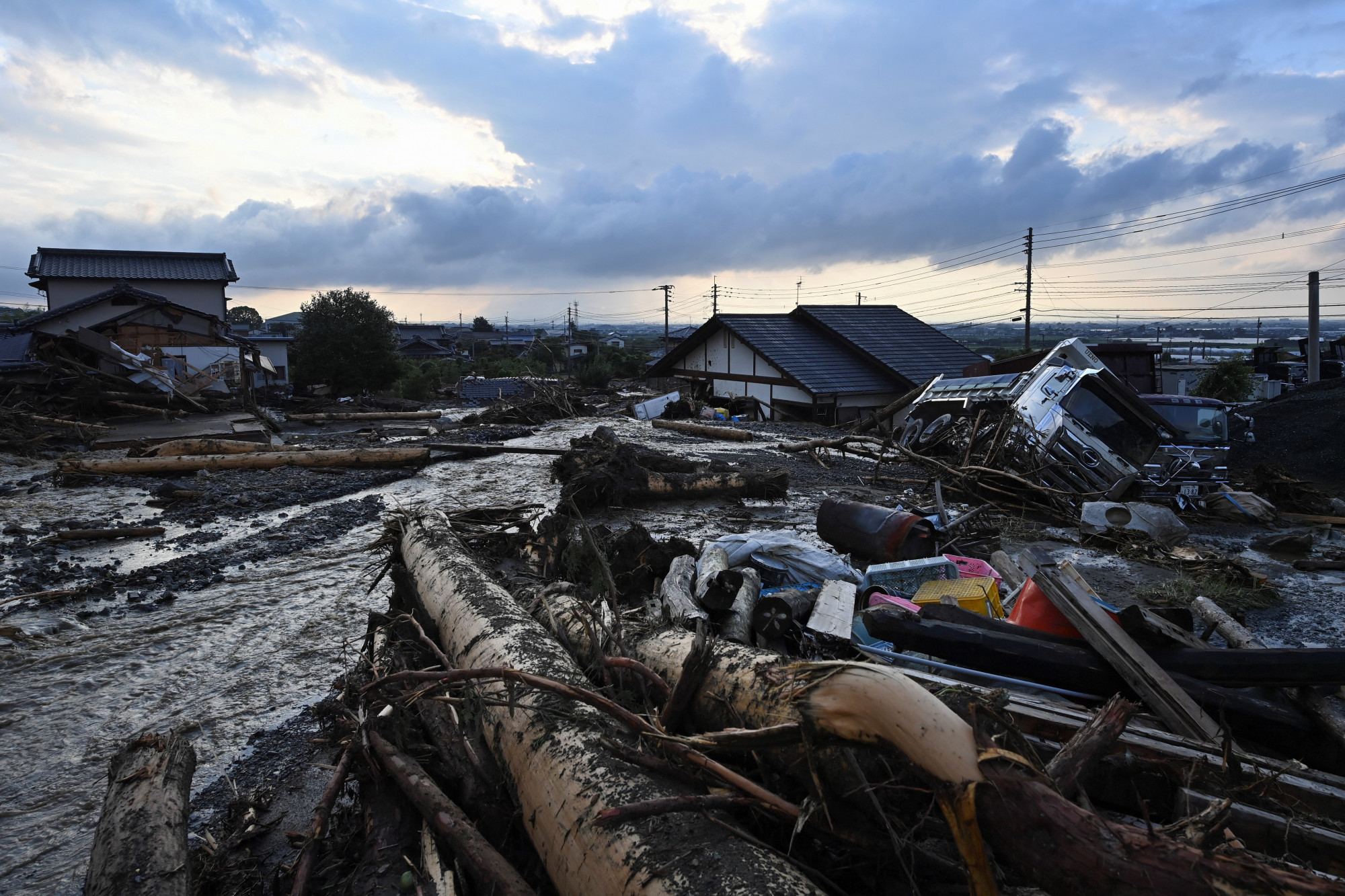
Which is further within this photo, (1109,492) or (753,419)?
(753,419)

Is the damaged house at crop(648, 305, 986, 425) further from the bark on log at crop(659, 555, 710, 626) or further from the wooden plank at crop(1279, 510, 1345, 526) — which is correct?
the bark on log at crop(659, 555, 710, 626)

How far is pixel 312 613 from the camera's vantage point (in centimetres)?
640

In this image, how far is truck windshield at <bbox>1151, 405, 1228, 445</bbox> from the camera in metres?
11.8

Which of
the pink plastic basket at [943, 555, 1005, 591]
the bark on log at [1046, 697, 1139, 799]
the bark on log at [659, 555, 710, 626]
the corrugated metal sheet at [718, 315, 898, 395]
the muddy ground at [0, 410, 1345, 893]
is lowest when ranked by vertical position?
the muddy ground at [0, 410, 1345, 893]

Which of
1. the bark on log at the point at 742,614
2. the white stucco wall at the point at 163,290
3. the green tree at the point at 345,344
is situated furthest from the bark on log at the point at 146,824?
the white stucco wall at the point at 163,290

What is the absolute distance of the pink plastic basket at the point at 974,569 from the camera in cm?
533

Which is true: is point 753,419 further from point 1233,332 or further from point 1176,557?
point 1233,332

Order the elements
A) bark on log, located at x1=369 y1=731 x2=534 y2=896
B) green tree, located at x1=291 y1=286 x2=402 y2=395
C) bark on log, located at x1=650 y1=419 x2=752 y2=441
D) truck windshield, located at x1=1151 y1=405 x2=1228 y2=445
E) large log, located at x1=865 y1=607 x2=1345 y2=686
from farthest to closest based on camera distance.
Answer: green tree, located at x1=291 y1=286 x2=402 y2=395, bark on log, located at x1=650 y1=419 x2=752 y2=441, truck windshield, located at x1=1151 y1=405 x2=1228 y2=445, large log, located at x1=865 y1=607 x2=1345 y2=686, bark on log, located at x1=369 y1=731 x2=534 y2=896

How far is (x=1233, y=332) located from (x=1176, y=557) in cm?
15317

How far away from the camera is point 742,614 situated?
179 inches

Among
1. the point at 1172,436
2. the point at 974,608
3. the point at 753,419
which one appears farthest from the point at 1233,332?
the point at 974,608

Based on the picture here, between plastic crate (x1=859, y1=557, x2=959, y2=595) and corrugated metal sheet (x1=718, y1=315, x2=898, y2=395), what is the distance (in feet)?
59.9

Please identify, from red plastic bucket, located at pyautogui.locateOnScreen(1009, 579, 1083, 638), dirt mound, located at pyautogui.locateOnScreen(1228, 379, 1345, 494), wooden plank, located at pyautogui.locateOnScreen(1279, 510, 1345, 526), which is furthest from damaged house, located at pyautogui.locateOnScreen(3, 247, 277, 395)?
dirt mound, located at pyautogui.locateOnScreen(1228, 379, 1345, 494)

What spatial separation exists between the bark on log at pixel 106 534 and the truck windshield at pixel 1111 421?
13119mm
